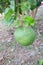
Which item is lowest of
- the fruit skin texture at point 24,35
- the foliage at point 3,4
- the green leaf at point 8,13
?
the fruit skin texture at point 24,35

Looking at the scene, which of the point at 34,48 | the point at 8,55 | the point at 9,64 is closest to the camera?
the point at 9,64

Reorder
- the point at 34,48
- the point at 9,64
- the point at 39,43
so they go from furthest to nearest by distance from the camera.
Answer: the point at 39,43 < the point at 34,48 < the point at 9,64

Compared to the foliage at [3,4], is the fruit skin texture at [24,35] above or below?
below

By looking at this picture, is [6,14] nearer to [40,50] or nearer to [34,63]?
[34,63]

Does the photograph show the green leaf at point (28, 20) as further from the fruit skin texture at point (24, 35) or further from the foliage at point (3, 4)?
the foliage at point (3, 4)

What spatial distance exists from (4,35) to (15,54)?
0.85 meters

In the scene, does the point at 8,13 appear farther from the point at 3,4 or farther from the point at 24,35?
the point at 3,4

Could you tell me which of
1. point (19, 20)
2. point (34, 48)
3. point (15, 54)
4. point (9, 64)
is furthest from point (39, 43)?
point (19, 20)

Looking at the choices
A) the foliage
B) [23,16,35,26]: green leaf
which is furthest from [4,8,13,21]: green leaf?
the foliage

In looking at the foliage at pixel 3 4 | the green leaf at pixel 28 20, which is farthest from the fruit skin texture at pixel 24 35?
the foliage at pixel 3 4

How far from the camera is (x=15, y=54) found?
3062mm

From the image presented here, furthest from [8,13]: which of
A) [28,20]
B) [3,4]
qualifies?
[3,4]

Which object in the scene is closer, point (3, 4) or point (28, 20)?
point (28, 20)

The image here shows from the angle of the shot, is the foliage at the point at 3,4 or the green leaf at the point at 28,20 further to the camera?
the foliage at the point at 3,4
